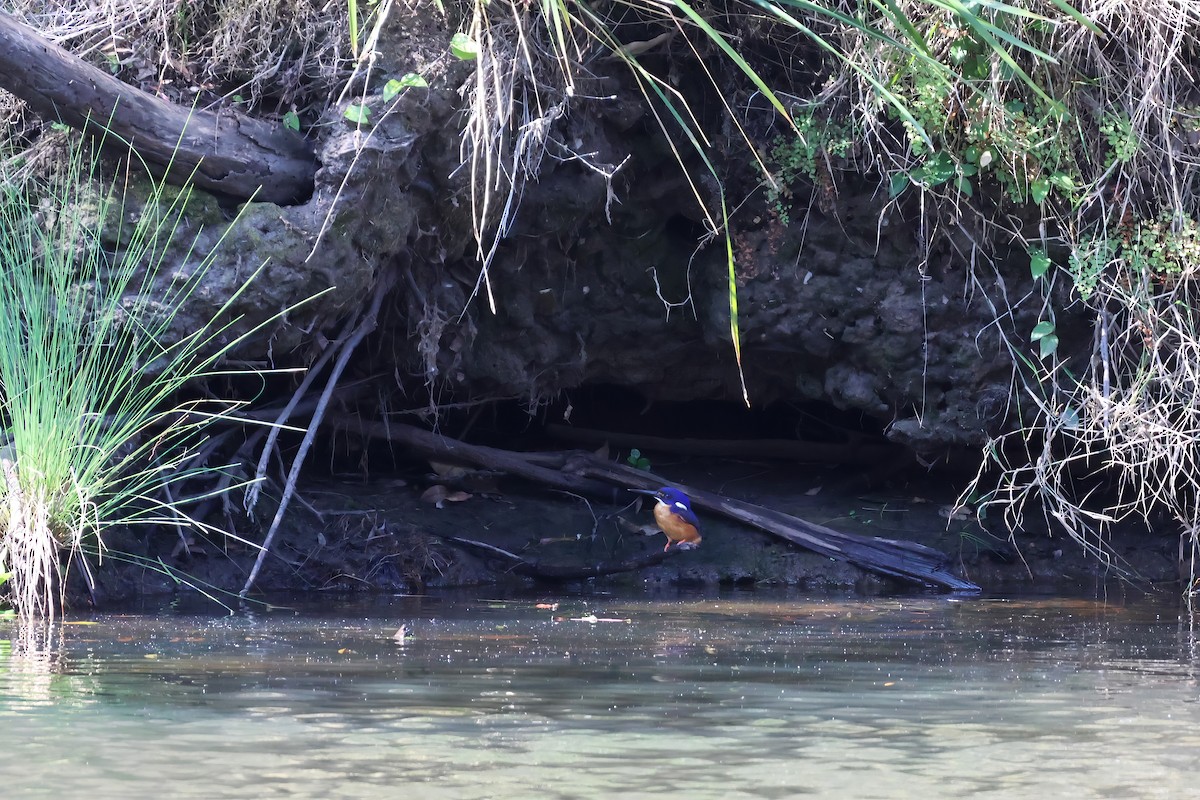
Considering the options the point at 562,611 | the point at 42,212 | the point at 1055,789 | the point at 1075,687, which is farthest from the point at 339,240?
the point at 1055,789

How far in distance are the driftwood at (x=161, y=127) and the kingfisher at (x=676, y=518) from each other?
2.24m

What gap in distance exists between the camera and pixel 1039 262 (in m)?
5.45

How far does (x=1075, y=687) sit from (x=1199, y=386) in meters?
2.36

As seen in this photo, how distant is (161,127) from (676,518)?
115 inches

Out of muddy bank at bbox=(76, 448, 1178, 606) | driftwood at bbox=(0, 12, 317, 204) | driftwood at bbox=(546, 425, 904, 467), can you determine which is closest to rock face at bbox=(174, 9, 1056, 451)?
driftwood at bbox=(0, 12, 317, 204)

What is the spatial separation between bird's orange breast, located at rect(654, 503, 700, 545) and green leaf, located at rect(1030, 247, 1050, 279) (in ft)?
6.48

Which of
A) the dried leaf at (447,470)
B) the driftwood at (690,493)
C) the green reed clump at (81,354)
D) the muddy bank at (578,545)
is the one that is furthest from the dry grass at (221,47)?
the dried leaf at (447,470)

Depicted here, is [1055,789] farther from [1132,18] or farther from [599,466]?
[599,466]

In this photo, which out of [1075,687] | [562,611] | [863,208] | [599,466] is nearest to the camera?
[1075,687]

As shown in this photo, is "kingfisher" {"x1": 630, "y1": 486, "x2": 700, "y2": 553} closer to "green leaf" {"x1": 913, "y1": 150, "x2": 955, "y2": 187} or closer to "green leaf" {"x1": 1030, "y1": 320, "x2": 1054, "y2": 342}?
"green leaf" {"x1": 1030, "y1": 320, "x2": 1054, "y2": 342}

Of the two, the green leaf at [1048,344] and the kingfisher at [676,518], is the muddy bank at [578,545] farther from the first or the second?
the green leaf at [1048,344]

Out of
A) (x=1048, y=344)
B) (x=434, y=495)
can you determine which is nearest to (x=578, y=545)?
(x=434, y=495)

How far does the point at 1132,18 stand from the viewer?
5.07 metres

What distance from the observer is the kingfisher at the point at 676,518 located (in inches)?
243
